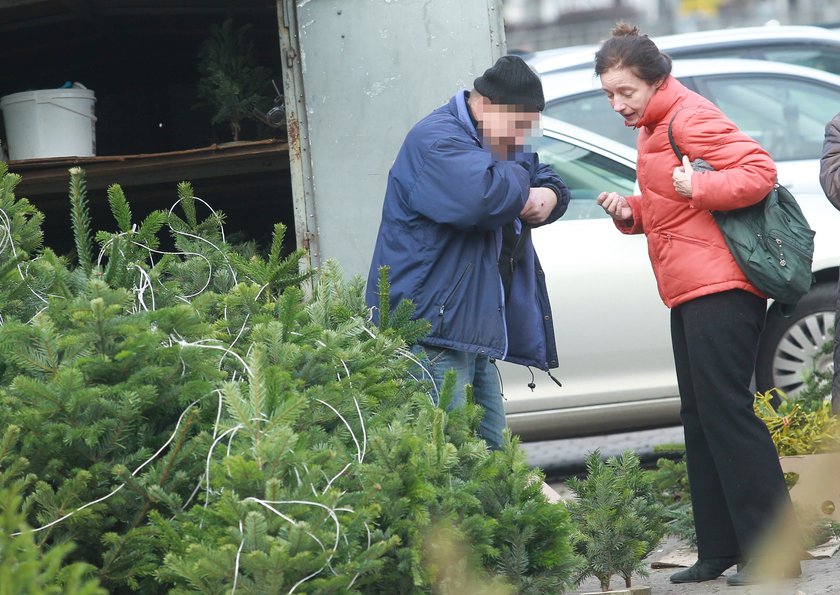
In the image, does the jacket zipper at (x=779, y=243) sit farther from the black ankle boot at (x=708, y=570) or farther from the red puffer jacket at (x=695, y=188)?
the black ankle boot at (x=708, y=570)

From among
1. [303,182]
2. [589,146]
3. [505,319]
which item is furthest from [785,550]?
[589,146]

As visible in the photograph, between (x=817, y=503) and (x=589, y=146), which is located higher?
(x=589, y=146)

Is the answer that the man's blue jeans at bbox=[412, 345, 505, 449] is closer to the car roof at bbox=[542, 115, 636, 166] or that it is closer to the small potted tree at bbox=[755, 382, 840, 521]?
the small potted tree at bbox=[755, 382, 840, 521]

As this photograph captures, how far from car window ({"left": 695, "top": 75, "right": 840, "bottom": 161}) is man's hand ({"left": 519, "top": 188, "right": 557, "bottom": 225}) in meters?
3.46

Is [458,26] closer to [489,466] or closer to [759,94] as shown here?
[489,466]

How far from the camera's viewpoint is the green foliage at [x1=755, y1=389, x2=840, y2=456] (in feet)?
14.1

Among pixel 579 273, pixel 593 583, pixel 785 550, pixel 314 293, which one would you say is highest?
pixel 314 293

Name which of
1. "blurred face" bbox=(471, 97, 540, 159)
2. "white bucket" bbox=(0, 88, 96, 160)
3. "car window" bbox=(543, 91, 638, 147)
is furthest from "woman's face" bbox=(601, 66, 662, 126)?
"car window" bbox=(543, 91, 638, 147)

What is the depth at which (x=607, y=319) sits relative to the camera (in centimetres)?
582

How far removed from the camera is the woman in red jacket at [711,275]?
11.3ft

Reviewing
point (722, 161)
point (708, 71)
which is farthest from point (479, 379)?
point (708, 71)

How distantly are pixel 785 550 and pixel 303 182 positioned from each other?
2188mm

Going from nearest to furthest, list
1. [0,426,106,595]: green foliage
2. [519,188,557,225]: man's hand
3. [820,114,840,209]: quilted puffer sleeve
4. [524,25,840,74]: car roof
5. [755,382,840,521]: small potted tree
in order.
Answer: [0,426,106,595]: green foliage → [519,188,557,225]: man's hand → [820,114,840,209]: quilted puffer sleeve → [755,382,840,521]: small potted tree → [524,25,840,74]: car roof

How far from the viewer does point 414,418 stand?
2861mm
